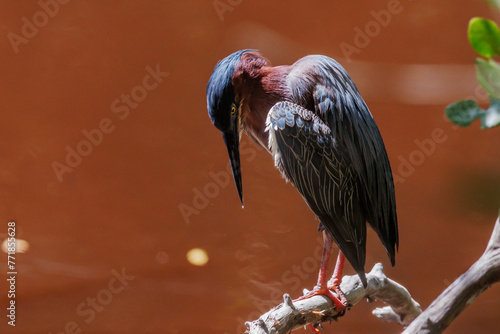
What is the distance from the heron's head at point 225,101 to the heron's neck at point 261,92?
6cm

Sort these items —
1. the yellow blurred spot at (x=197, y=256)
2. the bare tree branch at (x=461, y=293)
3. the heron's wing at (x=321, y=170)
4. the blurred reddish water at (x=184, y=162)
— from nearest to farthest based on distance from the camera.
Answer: the bare tree branch at (x=461, y=293)
the heron's wing at (x=321, y=170)
the blurred reddish water at (x=184, y=162)
the yellow blurred spot at (x=197, y=256)

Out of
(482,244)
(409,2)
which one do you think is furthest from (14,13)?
(482,244)

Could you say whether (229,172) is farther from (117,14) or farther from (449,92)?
(449,92)

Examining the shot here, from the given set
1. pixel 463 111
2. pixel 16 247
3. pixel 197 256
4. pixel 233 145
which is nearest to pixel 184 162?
pixel 197 256

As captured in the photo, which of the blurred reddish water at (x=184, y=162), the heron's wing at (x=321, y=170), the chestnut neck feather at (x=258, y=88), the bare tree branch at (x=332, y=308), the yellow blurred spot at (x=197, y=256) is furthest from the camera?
the yellow blurred spot at (x=197, y=256)

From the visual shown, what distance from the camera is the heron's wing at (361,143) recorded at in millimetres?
1728

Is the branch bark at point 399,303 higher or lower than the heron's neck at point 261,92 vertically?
lower

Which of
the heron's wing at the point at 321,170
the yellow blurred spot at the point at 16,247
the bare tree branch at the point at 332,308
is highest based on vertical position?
the yellow blurred spot at the point at 16,247

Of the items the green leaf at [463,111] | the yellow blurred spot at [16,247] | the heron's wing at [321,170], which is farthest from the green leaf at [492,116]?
the yellow blurred spot at [16,247]

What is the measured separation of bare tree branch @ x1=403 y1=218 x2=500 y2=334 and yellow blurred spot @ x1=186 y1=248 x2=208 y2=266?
1967 mm

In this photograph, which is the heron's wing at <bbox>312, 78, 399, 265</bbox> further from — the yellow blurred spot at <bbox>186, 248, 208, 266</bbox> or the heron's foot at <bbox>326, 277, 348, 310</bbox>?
the yellow blurred spot at <bbox>186, 248, 208, 266</bbox>

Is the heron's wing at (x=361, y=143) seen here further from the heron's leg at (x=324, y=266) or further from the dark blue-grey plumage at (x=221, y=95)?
the dark blue-grey plumage at (x=221, y=95)

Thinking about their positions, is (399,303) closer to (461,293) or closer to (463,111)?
(461,293)

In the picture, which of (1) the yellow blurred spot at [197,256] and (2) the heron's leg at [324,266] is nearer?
(2) the heron's leg at [324,266]
